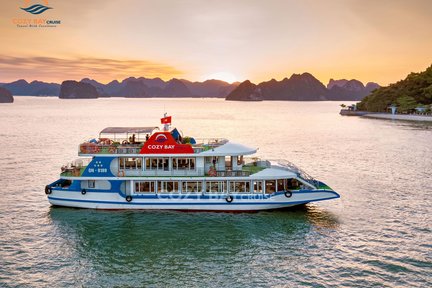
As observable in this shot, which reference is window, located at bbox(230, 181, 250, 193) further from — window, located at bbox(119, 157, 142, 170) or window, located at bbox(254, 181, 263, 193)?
window, located at bbox(119, 157, 142, 170)

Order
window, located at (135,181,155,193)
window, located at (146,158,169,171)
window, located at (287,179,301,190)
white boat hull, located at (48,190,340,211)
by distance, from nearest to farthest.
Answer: white boat hull, located at (48,190,340,211), window, located at (287,179,301,190), window, located at (135,181,155,193), window, located at (146,158,169,171)

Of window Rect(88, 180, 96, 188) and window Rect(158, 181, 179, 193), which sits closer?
window Rect(158, 181, 179, 193)

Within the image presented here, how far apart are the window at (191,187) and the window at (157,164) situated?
238 centimetres

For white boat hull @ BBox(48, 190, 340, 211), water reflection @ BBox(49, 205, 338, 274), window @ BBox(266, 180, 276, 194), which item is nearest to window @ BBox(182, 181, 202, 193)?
white boat hull @ BBox(48, 190, 340, 211)

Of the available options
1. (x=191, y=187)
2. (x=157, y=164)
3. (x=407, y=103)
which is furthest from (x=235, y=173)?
(x=407, y=103)

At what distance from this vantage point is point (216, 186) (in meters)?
34.7

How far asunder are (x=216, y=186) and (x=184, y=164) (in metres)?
3.66

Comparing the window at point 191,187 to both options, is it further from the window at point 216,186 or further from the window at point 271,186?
the window at point 271,186

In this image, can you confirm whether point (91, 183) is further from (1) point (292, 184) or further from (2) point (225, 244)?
(1) point (292, 184)

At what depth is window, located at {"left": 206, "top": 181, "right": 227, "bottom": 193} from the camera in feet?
113

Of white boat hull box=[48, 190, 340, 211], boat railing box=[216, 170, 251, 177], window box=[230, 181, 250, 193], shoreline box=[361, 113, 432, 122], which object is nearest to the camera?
white boat hull box=[48, 190, 340, 211]

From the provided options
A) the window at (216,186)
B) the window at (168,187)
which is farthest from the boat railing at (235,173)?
the window at (168,187)

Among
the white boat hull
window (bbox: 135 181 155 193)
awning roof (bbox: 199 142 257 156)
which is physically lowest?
the white boat hull

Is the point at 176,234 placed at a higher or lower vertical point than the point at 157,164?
lower
